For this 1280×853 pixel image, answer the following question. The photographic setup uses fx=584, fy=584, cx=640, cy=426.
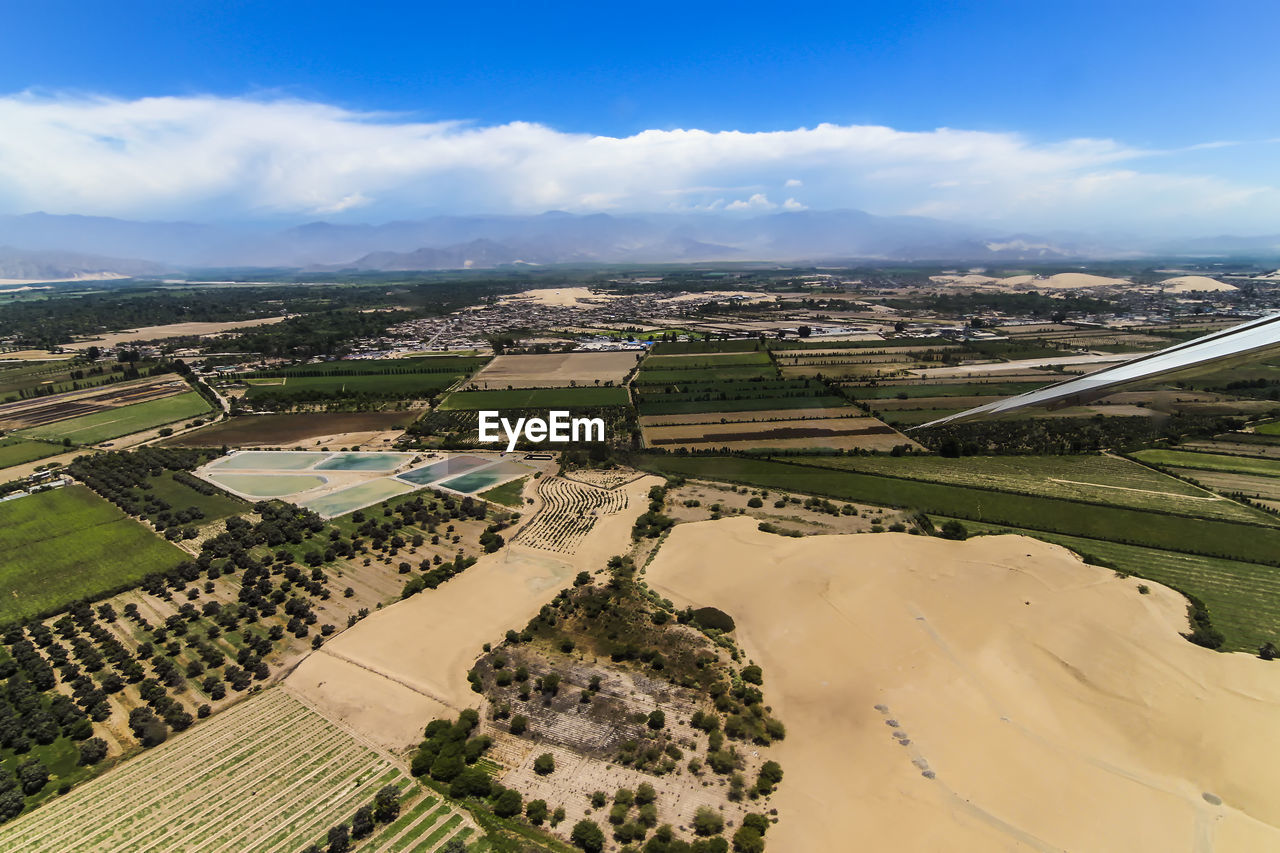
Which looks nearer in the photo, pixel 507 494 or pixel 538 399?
pixel 507 494

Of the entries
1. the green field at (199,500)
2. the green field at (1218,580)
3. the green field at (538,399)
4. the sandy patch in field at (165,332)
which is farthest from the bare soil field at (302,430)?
the sandy patch in field at (165,332)

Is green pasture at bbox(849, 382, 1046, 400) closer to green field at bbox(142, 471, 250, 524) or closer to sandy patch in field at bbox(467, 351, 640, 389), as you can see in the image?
sandy patch in field at bbox(467, 351, 640, 389)

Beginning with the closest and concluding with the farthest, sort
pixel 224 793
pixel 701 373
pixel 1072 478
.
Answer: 1. pixel 224 793
2. pixel 1072 478
3. pixel 701 373

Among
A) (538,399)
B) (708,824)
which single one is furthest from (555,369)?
(708,824)

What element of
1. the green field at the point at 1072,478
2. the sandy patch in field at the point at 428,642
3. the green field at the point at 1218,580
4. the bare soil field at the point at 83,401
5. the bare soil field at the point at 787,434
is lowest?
the sandy patch in field at the point at 428,642

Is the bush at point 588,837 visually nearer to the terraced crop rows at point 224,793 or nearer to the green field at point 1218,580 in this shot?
the terraced crop rows at point 224,793

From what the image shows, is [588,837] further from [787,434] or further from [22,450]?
[22,450]

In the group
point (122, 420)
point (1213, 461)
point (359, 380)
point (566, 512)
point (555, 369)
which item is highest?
point (555, 369)
